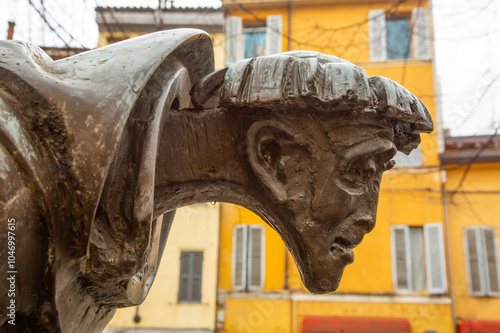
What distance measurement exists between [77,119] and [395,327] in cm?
843

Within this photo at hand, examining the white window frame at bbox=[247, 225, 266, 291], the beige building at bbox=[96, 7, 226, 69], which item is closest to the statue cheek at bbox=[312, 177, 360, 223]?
the beige building at bbox=[96, 7, 226, 69]

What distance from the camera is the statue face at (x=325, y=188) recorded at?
109 centimetres

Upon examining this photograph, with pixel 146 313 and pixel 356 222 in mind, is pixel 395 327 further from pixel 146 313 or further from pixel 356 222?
pixel 356 222

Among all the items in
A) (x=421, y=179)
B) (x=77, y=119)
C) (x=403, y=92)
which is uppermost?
(x=421, y=179)

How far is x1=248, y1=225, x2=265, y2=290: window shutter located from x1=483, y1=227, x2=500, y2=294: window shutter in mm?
4100

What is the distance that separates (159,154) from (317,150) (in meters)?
0.37

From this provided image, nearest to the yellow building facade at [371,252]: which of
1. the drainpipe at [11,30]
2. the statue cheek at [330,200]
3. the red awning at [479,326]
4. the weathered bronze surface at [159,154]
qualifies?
the red awning at [479,326]

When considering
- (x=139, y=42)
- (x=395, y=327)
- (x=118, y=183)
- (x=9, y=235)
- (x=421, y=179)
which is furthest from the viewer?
(x=421, y=179)

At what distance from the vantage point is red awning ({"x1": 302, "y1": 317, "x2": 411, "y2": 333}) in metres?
8.33

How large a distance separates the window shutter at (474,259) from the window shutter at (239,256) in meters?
4.12

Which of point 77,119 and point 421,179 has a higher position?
point 421,179

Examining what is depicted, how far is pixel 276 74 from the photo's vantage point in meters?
1.06

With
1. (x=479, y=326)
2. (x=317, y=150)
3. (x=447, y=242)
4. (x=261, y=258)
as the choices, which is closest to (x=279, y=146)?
(x=317, y=150)

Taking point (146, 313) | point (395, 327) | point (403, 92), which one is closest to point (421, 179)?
point (395, 327)
